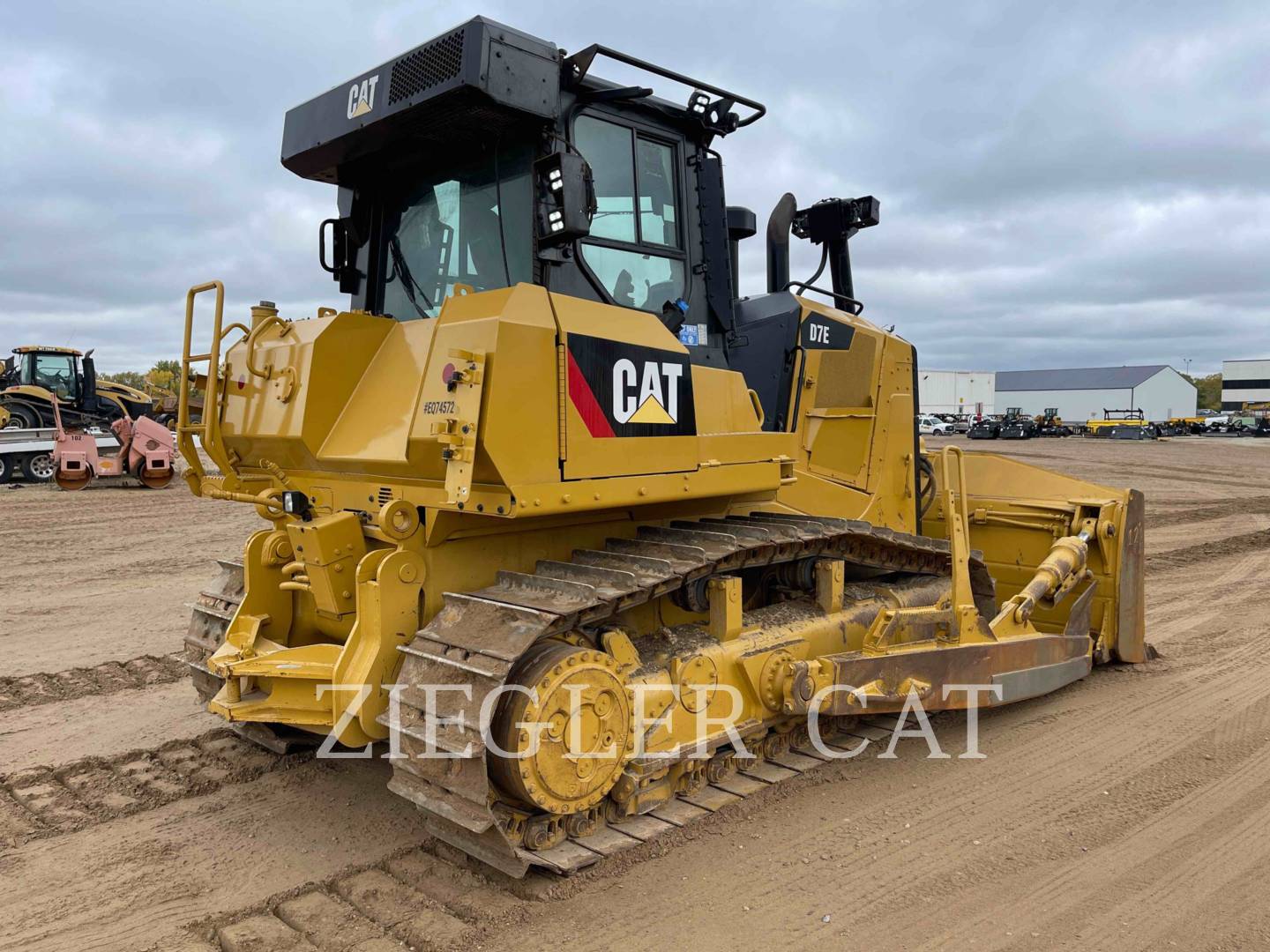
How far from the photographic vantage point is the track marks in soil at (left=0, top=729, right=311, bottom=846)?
4.05m

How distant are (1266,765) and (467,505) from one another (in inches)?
169

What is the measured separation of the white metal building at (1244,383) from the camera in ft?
266

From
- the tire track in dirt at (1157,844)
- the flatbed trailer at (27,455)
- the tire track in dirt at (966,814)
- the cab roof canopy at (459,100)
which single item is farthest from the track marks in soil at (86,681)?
the flatbed trailer at (27,455)

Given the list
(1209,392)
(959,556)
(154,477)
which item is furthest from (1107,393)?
(959,556)

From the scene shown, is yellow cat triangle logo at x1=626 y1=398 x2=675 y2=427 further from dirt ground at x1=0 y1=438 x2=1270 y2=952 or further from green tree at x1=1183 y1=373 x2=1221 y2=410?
green tree at x1=1183 y1=373 x2=1221 y2=410

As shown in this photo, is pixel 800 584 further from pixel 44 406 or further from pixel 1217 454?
pixel 1217 454

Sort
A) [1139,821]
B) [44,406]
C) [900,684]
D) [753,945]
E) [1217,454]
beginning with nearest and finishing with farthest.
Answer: [753,945] < [1139,821] < [900,684] < [44,406] < [1217,454]

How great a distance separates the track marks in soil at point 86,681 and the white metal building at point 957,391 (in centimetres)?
8258

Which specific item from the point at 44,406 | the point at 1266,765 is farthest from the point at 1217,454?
the point at 44,406

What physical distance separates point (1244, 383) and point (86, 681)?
321ft

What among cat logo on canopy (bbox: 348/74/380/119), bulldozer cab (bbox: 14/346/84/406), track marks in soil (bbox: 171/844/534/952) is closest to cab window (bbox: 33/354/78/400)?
bulldozer cab (bbox: 14/346/84/406)

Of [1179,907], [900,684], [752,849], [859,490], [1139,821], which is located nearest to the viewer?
[1179,907]

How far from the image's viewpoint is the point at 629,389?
3.59 m

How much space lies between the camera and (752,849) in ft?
12.2
